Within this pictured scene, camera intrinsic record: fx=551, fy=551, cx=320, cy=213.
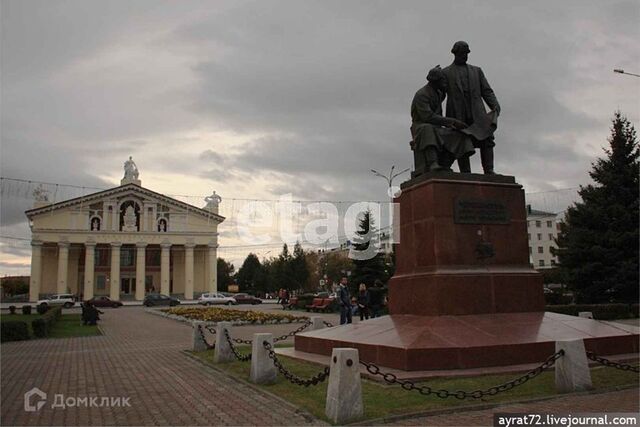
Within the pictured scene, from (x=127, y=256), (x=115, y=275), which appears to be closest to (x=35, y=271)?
(x=115, y=275)

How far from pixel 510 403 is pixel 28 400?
640 cm

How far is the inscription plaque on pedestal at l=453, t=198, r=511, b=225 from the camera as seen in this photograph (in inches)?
395

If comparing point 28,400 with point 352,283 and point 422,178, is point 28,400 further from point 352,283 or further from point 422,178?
point 352,283

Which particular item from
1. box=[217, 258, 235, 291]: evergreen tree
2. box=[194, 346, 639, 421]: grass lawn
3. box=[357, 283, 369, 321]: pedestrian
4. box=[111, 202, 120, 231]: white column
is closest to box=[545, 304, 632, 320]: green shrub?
box=[357, 283, 369, 321]: pedestrian

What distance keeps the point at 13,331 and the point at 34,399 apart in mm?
12426

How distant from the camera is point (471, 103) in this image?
1141cm

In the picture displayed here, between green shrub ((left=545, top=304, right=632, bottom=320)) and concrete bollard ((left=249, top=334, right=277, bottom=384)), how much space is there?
55.7 ft

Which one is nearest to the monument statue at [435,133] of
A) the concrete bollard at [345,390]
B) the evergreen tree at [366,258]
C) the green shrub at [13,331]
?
the concrete bollard at [345,390]

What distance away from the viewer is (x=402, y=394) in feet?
21.9

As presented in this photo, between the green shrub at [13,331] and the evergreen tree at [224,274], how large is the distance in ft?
247

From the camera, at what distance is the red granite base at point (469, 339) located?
7.64m

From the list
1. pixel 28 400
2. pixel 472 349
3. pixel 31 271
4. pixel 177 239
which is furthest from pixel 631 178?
pixel 31 271

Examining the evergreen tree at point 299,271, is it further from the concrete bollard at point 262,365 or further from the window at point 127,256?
the concrete bollard at point 262,365

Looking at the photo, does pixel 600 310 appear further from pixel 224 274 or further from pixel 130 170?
pixel 224 274
